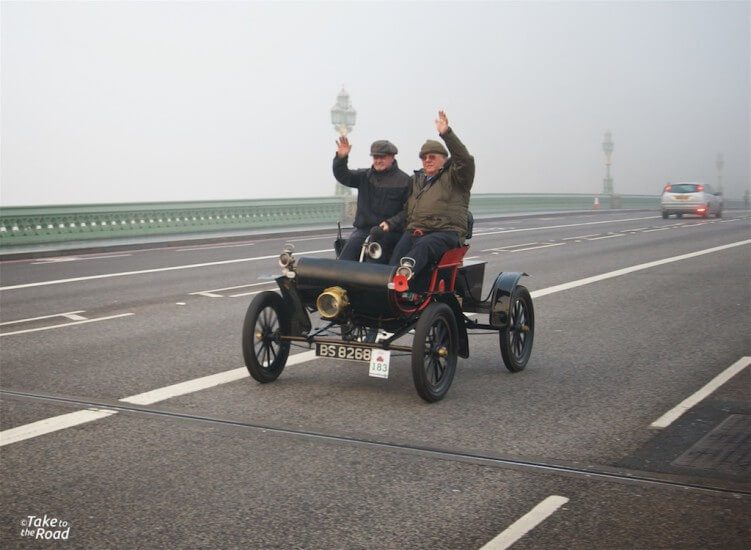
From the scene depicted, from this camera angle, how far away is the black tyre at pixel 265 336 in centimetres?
766

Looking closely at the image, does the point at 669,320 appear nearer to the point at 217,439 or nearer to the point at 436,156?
the point at 436,156

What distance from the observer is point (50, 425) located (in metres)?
6.58

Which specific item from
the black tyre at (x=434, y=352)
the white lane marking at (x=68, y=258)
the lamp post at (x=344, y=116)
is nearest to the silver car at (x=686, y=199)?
the lamp post at (x=344, y=116)

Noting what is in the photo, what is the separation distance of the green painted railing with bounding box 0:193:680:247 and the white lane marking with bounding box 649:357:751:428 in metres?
19.1

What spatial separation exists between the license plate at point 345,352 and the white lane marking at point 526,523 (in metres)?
2.48

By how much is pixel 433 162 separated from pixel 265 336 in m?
2.00

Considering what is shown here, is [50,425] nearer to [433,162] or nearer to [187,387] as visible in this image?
[187,387]

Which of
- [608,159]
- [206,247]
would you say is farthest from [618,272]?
[608,159]

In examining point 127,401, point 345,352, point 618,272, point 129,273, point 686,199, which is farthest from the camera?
point 686,199

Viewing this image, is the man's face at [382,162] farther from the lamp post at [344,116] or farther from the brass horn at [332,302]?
the lamp post at [344,116]

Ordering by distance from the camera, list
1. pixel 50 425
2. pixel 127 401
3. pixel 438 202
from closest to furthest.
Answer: pixel 50 425 < pixel 127 401 < pixel 438 202

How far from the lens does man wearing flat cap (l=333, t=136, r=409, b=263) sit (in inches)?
324

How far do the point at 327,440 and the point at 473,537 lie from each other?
1840 mm

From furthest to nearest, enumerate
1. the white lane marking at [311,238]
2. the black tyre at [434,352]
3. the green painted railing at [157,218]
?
the white lane marking at [311,238] < the green painted railing at [157,218] < the black tyre at [434,352]
